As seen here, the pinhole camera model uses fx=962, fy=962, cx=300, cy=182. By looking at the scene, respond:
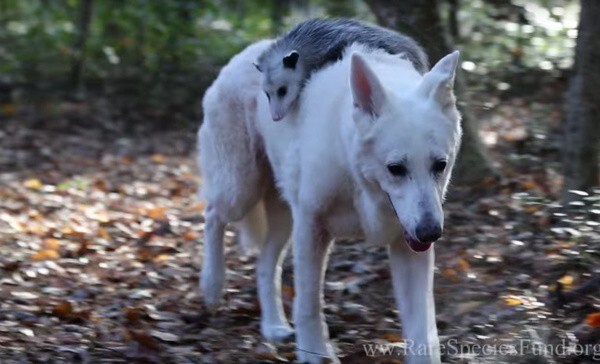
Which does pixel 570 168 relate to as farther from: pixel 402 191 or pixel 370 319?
pixel 402 191

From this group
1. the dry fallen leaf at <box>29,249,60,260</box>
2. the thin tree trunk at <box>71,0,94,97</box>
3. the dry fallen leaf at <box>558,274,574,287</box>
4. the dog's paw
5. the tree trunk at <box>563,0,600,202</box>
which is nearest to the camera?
the dog's paw

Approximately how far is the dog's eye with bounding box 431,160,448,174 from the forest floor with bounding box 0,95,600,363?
89cm

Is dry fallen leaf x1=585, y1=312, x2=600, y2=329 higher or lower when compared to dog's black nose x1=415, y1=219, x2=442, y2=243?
lower

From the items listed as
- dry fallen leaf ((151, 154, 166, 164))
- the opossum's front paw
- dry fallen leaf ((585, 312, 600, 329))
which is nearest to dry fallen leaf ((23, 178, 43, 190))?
dry fallen leaf ((151, 154, 166, 164))

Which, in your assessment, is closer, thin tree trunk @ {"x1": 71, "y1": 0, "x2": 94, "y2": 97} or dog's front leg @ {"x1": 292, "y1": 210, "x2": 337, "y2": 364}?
dog's front leg @ {"x1": 292, "y1": 210, "x2": 337, "y2": 364}

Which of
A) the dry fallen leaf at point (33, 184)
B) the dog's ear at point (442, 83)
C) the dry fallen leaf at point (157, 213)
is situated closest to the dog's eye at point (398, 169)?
the dog's ear at point (442, 83)

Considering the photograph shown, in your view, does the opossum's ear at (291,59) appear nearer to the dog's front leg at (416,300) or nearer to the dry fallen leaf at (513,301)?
the dog's front leg at (416,300)

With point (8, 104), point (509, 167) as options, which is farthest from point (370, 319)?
point (8, 104)

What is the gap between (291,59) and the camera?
195 inches

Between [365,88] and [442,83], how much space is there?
0.33 meters

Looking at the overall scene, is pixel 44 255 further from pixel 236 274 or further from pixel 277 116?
pixel 277 116

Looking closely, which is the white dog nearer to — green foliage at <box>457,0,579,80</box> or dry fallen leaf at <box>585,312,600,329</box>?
dry fallen leaf at <box>585,312,600,329</box>

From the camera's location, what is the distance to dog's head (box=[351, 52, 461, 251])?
12.9ft

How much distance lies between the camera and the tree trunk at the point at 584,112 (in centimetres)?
609
